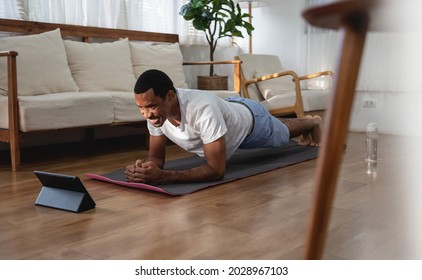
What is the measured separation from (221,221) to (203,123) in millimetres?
615

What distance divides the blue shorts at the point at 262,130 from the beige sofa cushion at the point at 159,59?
4.16 feet

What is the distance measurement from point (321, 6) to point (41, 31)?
3303 millimetres

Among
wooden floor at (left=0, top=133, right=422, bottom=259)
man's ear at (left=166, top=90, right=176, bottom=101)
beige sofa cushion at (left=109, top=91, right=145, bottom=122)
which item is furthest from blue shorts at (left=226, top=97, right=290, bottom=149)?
beige sofa cushion at (left=109, top=91, right=145, bottom=122)

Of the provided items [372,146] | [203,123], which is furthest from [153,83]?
[372,146]

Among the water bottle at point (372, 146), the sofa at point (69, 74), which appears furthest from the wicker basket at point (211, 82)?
the water bottle at point (372, 146)

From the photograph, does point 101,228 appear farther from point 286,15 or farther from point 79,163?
point 286,15

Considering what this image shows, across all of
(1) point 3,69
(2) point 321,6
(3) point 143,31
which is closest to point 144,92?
(1) point 3,69

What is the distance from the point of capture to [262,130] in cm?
281

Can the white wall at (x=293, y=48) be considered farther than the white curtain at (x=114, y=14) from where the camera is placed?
Yes

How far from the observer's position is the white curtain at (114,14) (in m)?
3.58

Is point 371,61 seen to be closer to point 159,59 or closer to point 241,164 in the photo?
point 159,59

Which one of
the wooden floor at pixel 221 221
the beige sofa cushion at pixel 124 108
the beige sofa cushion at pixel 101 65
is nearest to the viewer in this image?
the wooden floor at pixel 221 221

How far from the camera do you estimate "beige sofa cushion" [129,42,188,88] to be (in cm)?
399

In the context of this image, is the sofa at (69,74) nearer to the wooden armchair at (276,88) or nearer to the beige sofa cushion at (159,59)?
the beige sofa cushion at (159,59)
